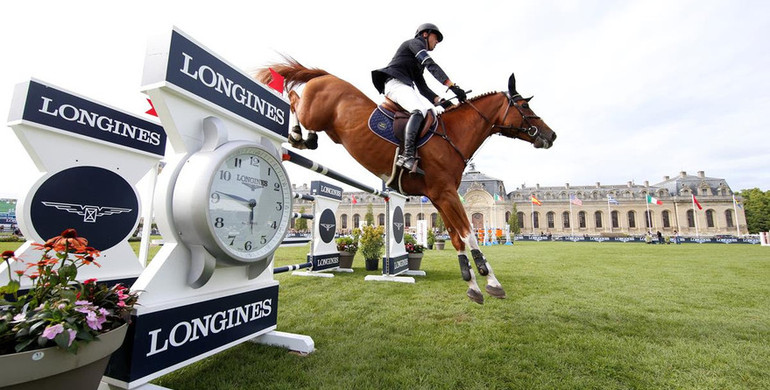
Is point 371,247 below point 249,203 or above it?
below

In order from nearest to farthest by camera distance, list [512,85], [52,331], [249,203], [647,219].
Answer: [52,331] < [249,203] < [512,85] < [647,219]

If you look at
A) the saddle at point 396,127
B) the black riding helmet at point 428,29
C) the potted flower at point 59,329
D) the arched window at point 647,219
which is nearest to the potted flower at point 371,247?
the saddle at point 396,127

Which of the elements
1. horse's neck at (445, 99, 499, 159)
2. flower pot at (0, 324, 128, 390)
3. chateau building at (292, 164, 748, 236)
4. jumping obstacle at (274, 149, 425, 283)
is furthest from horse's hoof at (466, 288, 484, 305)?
chateau building at (292, 164, 748, 236)

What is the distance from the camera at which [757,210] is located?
5369 cm

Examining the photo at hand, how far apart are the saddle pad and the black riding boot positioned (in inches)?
4.4

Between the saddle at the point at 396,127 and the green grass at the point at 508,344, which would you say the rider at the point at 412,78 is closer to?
the saddle at the point at 396,127

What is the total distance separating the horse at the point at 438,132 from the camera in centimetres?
248

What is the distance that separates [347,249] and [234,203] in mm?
6891

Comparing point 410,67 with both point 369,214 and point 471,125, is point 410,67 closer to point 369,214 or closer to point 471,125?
point 471,125

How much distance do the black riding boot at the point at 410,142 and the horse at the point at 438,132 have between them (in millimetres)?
129

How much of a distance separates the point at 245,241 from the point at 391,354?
1.49 meters

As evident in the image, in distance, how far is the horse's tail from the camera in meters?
2.73

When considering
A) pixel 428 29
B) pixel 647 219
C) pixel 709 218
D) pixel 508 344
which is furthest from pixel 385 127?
pixel 709 218

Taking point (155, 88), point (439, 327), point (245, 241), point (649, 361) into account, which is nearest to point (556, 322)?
point (649, 361)
